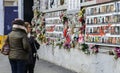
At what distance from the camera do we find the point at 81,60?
14883 millimetres

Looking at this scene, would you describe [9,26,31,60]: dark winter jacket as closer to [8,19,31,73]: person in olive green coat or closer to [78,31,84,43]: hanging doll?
[8,19,31,73]: person in olive green coat

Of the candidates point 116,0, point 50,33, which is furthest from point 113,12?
point 50,33

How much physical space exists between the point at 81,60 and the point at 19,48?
5431mm

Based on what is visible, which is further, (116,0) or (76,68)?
(76,68)

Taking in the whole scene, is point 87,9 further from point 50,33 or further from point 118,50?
point 50,33

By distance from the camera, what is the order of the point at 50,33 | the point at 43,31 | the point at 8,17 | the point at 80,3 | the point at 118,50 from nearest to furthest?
the point at 118,50 < the point at 80,3 < the point at 50,33 < the point at 43,31 < the point at 8,17

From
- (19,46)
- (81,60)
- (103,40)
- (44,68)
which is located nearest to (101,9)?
(103,40)

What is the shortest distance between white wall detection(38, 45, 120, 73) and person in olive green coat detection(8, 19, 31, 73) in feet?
10.2

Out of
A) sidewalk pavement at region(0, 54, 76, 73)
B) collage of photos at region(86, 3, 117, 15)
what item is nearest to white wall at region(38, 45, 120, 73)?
sidewalk pavement at region(0, 54, 76, 73)

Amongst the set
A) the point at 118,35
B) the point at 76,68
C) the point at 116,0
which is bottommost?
the point at 76,68

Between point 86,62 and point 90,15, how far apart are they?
1548mm

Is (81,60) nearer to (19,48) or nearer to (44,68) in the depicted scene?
(44,68)

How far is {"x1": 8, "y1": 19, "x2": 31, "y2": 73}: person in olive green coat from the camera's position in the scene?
9688 mm

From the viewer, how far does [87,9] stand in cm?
1445
